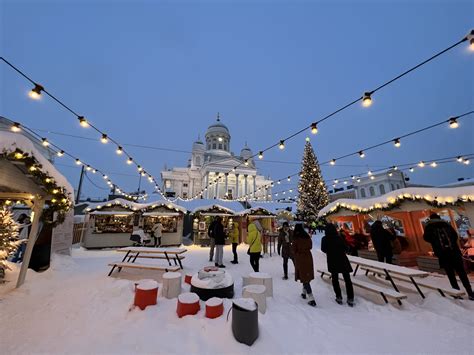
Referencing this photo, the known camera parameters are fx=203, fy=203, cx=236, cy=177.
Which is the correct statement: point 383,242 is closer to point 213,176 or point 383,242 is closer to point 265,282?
point 265,282

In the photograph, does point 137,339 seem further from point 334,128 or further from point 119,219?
point 334,128

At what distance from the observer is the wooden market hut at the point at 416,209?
7113 mm

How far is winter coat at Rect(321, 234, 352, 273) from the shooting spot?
15.3ft

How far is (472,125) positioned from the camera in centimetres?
12975

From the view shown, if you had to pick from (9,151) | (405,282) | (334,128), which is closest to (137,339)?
(9,151)

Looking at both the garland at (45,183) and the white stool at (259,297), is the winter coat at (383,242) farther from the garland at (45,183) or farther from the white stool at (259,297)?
the garland at (45,183)

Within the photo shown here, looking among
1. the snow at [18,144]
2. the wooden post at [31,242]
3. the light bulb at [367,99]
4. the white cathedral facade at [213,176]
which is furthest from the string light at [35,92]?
the white cathedral facade at [213,176]

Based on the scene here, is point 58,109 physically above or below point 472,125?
above

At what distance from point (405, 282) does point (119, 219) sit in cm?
1637

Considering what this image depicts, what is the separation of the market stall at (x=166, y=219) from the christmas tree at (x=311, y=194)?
13.0 m

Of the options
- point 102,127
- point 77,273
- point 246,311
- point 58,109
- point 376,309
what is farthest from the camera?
point 102,127

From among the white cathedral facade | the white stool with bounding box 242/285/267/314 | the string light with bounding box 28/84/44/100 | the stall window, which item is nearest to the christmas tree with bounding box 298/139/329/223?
the white stool with bounding box 242/285/267/314

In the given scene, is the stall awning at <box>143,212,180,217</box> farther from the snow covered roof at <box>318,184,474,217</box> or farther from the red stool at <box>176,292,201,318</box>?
the red stool at <box>176,292,201,318</box>

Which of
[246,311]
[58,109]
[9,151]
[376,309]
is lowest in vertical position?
[376,309]
